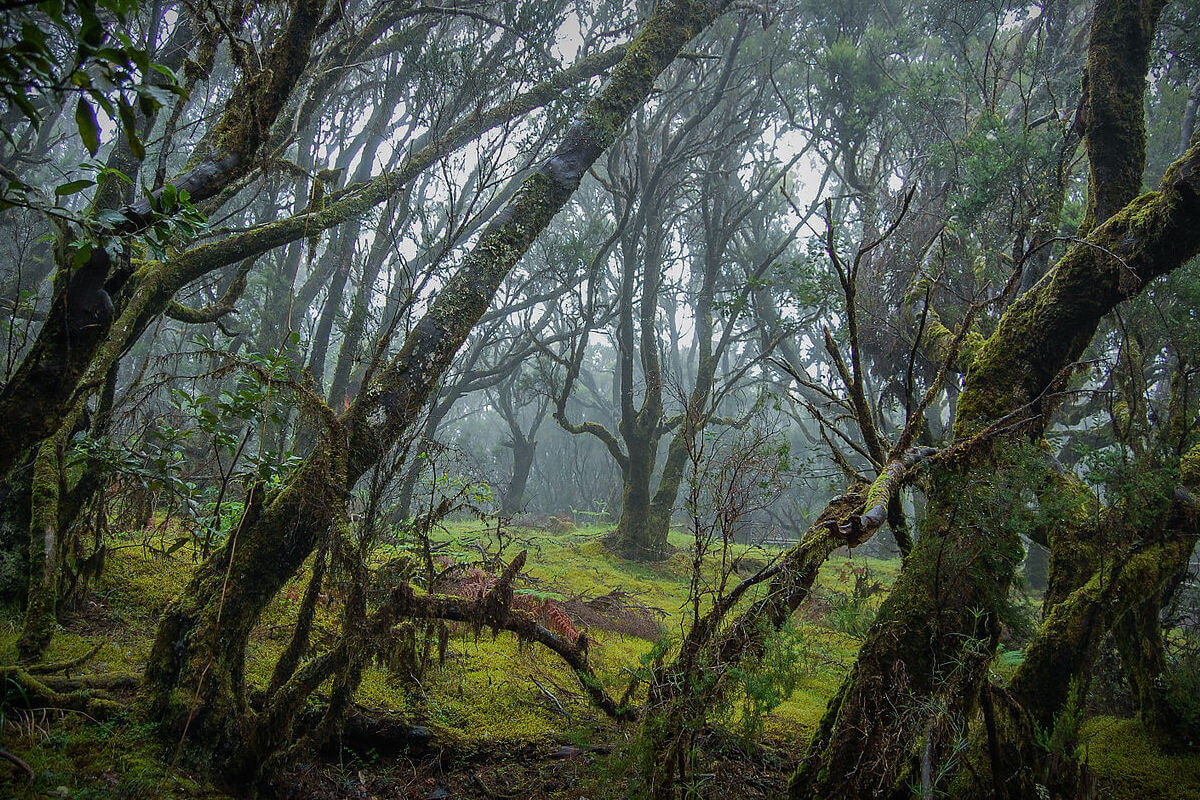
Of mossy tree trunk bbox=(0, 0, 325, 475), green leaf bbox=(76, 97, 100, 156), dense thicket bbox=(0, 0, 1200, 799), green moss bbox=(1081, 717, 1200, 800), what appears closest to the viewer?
green leaf bbox=(76, 97, 100, 156)

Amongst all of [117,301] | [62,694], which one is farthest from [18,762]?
[117,301]

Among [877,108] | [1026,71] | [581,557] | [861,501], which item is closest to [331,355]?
[581,557]

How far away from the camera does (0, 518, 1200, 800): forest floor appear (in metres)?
2.21

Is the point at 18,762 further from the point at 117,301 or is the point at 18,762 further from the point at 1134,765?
the point at 1134,765

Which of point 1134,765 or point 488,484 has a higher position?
point 488,484

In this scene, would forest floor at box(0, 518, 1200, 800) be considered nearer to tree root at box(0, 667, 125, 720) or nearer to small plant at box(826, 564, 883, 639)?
tree root at box(0, 667, 125, 720)

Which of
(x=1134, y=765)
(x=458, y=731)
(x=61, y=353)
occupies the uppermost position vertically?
(x=61, y=353)

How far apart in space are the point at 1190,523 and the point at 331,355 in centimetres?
2974

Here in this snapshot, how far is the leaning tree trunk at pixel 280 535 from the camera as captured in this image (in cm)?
242

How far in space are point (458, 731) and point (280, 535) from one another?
60.5 inches

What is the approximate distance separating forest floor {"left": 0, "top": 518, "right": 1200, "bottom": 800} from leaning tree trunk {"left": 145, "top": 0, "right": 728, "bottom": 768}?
16cm

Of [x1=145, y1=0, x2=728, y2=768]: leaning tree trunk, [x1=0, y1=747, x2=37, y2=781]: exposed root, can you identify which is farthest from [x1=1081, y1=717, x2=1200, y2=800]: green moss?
Result: [x1=0, y1=747, x2=37, y2=781]: exposed root

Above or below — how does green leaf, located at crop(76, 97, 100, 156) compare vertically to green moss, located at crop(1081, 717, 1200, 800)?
above

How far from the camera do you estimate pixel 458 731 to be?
3.31 metres
